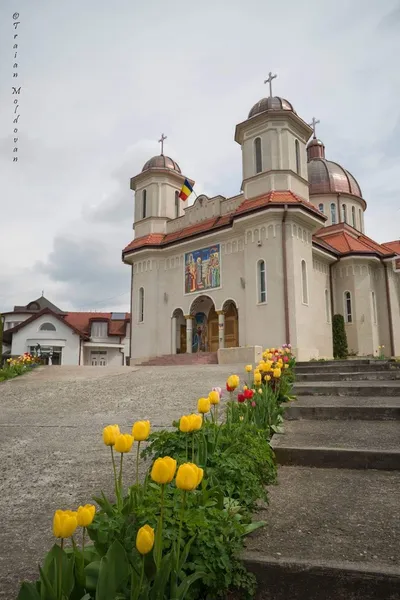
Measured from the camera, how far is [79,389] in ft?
33.7

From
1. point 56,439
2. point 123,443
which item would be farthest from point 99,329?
point 123,443

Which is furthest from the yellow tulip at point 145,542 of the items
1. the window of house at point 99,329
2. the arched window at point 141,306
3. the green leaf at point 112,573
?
the window of house at point 99,329

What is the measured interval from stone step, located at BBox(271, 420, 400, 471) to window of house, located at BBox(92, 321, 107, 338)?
35.7 metres

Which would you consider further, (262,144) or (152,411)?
(262,144)

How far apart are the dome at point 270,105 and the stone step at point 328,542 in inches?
831

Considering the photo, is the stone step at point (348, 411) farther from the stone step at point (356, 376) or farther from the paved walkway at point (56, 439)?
the stone step at point (356, 376)

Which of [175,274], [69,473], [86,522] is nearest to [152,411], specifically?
[69,473]

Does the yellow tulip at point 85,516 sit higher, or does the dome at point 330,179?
the dome at point 330,179

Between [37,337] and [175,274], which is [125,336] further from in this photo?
[175,274]

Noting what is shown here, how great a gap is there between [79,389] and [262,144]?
15.7 m

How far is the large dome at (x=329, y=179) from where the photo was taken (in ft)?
102

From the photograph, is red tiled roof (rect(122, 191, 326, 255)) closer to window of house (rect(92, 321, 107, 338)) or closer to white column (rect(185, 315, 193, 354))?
white column (rect(185, 315, 193, 354))

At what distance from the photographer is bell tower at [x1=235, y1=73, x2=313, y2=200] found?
2069 cm

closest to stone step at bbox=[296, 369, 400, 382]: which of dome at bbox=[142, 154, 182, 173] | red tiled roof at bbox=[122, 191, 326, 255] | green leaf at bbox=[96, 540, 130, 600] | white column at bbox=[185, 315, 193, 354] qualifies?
green leaf at bbox=[96, 540, 130, 600]
